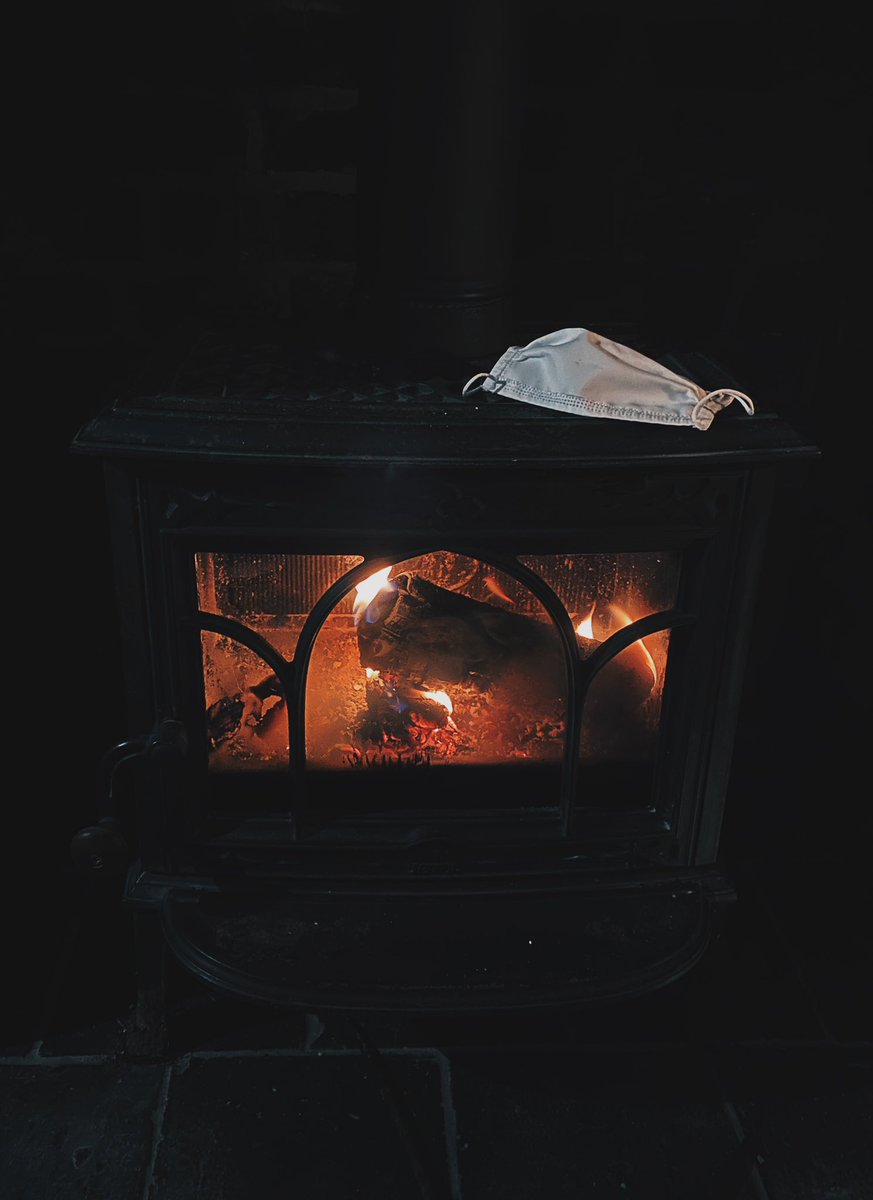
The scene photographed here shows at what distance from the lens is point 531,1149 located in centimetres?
145

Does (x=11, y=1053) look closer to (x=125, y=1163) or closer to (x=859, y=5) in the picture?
(x=125, y=1163)

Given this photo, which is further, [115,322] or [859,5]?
[115,322]

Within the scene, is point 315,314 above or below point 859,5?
below

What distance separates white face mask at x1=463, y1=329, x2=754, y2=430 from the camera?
4.00 feet

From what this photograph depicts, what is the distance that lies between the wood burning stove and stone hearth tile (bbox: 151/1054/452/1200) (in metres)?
0.16

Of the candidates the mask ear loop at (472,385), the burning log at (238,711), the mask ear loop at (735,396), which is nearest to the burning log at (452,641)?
the burning log at (238,711)

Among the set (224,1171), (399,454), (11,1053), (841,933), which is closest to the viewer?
(399,454)

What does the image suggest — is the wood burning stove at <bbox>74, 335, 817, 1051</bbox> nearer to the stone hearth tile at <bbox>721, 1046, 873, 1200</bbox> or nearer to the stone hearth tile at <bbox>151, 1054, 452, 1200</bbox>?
the stone hearth tile at <bbox>151, 1054, 452, 1200</bbox>

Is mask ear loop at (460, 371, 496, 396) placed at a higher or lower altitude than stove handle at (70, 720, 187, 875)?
higher

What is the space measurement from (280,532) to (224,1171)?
86cm

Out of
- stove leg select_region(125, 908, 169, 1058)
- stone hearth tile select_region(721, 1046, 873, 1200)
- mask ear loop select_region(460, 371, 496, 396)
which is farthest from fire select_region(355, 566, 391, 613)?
stone hearth tile select_region(721, 1046, 873, 1200)

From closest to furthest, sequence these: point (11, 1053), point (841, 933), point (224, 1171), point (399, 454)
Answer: point (399, 454), point (224, 1171), point (11, 1053), point (841, 933)

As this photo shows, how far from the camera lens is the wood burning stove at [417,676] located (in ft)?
4.01

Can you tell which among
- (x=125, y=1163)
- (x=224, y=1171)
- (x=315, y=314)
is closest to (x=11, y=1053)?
(x=125, y=1163)
